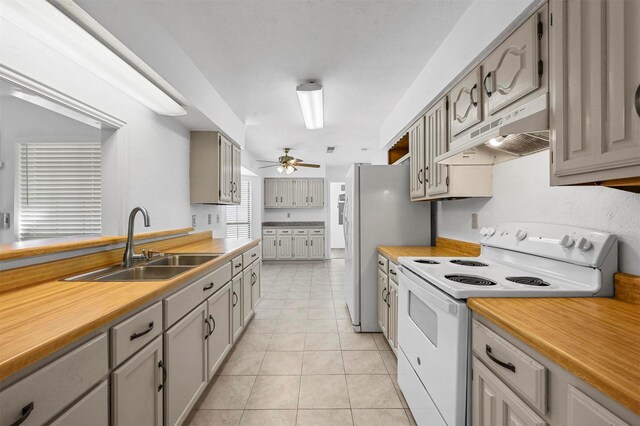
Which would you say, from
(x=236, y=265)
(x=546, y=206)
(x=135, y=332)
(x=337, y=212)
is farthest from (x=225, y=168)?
(x=337, y=212)

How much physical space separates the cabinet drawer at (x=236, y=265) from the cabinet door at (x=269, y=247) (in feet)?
→ 14.1

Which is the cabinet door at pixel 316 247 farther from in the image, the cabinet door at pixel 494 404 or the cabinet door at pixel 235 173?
the cabinet door at pixel 494 404

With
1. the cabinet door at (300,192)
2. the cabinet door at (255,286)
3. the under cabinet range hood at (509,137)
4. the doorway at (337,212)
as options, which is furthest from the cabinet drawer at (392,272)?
the doorway at (337,212)

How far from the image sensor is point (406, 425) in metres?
1.68

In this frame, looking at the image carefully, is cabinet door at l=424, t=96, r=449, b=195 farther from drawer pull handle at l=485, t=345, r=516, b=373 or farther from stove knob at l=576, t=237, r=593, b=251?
drawer pull handle at l=485, t=345, r=516, b=373

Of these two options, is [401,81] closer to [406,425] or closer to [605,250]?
[605,250]

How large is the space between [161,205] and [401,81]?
8.57 ft

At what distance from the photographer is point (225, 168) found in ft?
11.7

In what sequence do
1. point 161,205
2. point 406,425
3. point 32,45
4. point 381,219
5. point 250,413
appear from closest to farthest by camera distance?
point 32,45 < point 406,425 < point 250,413 < point 161,205 < point 381,219

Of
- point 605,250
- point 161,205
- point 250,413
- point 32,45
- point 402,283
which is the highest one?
point 32,45

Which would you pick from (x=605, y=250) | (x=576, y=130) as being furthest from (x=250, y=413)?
(x=576, y=130)

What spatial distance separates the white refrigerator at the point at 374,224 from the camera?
117 inches

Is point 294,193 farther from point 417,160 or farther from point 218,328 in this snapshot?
point 218,328

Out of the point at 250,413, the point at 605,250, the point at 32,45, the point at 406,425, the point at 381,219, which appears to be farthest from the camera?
the point at 381,219
